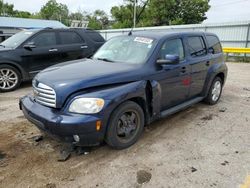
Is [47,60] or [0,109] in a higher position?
[47,60]

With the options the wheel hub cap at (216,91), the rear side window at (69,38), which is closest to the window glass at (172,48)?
the wheel hub cap at (216,91)

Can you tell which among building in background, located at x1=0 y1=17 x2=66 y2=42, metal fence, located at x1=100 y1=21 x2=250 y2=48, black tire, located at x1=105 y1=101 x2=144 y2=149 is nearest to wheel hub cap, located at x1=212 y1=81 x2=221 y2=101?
black tire, located at x1=105 y1=101 x2=144 y2=149

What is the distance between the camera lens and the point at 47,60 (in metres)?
7.20

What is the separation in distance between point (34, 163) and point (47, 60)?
472cm

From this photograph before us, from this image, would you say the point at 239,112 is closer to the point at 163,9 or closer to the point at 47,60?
the point at 47,60

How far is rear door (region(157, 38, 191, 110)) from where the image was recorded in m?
3.88

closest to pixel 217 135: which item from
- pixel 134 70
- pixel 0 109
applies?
pixel 134 70

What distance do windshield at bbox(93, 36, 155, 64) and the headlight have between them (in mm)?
1170

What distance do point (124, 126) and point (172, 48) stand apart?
1.75 m

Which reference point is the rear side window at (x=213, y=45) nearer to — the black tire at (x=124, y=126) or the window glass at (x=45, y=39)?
the black tire at (x=124, y=126)

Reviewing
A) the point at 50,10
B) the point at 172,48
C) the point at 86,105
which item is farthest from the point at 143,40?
the point at 50,10

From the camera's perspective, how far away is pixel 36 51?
6.95 metres

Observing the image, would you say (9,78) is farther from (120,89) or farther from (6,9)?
(6,9)

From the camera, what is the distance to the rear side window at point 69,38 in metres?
7.60
